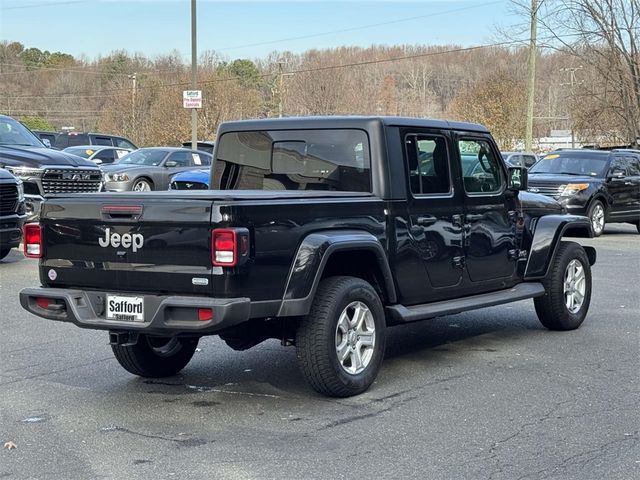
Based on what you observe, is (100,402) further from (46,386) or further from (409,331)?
(409,331)

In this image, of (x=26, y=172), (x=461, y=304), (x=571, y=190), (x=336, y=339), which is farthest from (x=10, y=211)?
(x=571, y=190)

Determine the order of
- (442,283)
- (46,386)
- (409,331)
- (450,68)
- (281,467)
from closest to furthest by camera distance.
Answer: (281,467) → (46,386) → (442,283) → (409,331) → (450,68)

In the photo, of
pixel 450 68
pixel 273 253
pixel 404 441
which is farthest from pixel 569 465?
pixel 450 68

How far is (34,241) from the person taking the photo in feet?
20.5

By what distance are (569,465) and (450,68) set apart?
60090 millimetres

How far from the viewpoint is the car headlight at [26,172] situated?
14584 millimetres

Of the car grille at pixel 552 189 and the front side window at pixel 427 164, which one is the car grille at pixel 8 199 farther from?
the car grille at pixel 552 189

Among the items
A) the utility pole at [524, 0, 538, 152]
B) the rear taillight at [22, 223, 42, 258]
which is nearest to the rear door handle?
the rear taillight at [22, 223, 42, 258]

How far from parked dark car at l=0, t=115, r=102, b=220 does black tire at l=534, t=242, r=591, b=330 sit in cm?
837

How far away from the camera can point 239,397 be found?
20.3 feet

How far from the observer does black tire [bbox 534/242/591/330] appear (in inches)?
329

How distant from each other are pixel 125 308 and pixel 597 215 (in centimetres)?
1519

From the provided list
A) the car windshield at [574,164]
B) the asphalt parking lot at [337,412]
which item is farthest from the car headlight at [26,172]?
the car windshield at [574,164]

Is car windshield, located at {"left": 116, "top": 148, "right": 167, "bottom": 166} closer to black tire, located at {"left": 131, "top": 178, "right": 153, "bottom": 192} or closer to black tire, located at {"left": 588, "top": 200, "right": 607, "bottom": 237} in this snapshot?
black tire, located at {"left": 131, "top": 178, "right": 153, "bottom": 192}
